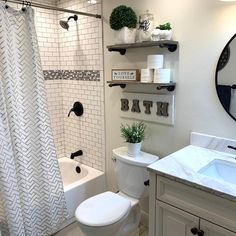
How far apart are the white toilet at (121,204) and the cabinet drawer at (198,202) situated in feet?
1.40

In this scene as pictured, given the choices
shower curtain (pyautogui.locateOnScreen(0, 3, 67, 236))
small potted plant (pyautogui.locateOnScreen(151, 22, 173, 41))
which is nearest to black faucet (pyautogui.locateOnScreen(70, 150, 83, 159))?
shower curtain (pyautogui.locateOnScreen(0, 3, 67, 236))

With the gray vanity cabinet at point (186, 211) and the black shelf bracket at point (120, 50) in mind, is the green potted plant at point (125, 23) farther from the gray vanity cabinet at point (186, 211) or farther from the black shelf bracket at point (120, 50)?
the gray vanity cabinet at point (186, 211)

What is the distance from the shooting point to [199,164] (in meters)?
1.46

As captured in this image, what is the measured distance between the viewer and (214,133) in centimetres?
170

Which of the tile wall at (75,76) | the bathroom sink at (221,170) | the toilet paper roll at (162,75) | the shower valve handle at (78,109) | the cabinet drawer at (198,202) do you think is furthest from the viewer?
the shower valve handle at (78,109)

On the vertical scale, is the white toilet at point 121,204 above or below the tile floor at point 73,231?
above

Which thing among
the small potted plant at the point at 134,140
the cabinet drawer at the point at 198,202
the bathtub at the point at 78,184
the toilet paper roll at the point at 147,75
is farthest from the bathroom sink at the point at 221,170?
the bathtub at the point at 78,184

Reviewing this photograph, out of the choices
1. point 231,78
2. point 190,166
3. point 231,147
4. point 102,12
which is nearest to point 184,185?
point 190,166

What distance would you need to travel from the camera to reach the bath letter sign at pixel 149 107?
75.1 inches

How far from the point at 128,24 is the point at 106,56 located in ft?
1.53

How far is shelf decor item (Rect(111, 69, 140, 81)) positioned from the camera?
1.97 m

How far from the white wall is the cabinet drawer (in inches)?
22.3

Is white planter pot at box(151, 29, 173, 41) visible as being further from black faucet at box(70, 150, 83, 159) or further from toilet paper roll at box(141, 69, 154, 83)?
black faucet at box(70, 150, 83, 159)

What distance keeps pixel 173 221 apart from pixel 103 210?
55cm
